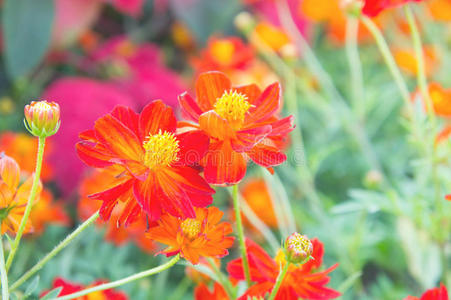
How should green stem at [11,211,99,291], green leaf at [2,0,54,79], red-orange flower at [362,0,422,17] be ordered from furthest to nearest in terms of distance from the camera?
green leaf at [2,0,54,79] → red-orange flower at [362,0,422,17] → green stem at [11,211,99,291]

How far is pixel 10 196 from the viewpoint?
0.33 m

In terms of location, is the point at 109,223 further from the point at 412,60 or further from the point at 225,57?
the point at 412,60

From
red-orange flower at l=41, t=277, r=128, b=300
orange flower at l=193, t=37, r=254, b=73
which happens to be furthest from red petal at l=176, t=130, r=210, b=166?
orange flower at l=193, t=37, r=254, b=73

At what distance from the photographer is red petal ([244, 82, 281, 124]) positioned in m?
0.36

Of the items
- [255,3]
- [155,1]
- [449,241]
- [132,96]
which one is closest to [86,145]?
[449,241]

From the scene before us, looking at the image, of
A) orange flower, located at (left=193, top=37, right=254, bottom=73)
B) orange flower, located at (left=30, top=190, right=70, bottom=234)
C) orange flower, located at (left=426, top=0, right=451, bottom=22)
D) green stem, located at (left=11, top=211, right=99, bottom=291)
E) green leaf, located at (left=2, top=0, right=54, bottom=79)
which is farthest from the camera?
orange flower, located at (left=426, top=0, right=451, bottom=22)

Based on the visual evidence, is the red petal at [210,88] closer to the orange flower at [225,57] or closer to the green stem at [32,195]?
the green stem at [32,195]

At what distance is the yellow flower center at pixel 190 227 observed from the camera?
0.32 meters

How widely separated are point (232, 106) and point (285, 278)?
0.12 meters

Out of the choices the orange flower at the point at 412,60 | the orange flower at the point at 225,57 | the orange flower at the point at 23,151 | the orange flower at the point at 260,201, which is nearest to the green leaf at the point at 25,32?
the orange flower at the point at 23,151

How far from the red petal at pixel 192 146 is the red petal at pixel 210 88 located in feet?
0.12

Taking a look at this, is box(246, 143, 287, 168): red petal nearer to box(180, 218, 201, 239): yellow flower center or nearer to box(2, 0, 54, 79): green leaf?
box(180, 218, 201, 239): yellow flower center

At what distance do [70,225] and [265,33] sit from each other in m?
0.48

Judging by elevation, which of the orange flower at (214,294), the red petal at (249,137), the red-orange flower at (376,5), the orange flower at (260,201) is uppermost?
the red-orange flower at (376,5)
